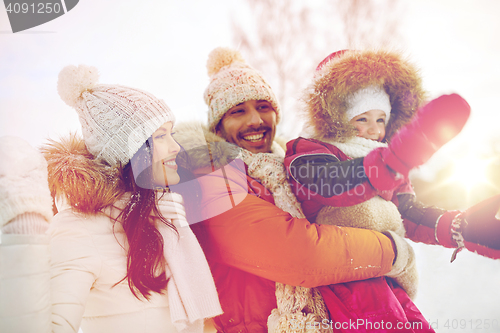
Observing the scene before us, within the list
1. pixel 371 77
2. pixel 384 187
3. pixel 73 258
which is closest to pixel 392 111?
pixel 371 77

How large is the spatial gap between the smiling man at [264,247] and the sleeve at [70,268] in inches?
16.5

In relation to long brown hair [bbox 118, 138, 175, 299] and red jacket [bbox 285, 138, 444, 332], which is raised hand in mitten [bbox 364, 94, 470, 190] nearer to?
red jacket [bbox 285, 138, 444, 332]

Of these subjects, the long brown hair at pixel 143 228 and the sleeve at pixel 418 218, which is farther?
the sleeve at pixel 418 218

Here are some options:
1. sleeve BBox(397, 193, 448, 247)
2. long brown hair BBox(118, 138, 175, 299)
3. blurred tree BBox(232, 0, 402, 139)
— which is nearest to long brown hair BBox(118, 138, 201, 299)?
long brown hair BBox(118, 138, 175, 299)

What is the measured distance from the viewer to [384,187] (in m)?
0.94

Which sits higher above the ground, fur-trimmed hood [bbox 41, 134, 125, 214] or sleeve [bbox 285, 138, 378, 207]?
fur-trimmed hood [bbox 41, 134, 125, 214]

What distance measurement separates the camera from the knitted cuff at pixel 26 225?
702 millimetres

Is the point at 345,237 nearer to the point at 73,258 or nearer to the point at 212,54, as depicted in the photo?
the point at 73,258

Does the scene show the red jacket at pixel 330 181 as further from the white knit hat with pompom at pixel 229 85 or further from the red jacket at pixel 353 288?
the white knit hat with pompom at pixel 229 85

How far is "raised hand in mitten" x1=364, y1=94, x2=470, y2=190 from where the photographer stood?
2.41 ft

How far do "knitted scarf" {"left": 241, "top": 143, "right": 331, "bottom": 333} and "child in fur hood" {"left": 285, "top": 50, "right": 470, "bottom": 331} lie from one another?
2.0 inches

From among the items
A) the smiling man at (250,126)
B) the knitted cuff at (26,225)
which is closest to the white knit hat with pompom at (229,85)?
the smiling man at (250,126)

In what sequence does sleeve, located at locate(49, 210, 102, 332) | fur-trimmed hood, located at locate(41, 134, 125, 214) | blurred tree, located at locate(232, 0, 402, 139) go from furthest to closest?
blurred tree, located at locate(232, 0, 402, 139) < fur-trimmed hood, located at locate(41, 134, 125, 214) < sleeve, located at locate(49, 210, 102, 332)

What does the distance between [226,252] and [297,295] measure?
32 centimetres
